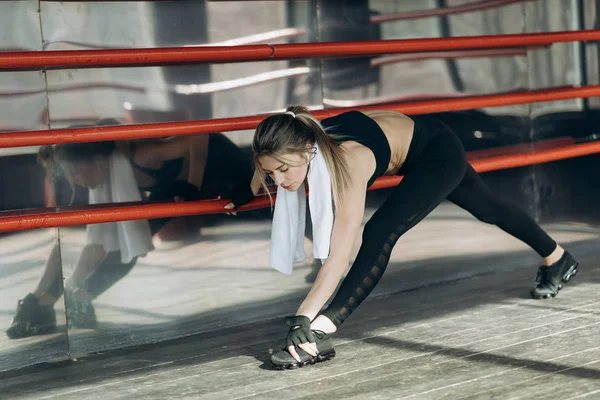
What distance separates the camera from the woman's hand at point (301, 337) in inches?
105

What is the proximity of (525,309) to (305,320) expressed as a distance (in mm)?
1026

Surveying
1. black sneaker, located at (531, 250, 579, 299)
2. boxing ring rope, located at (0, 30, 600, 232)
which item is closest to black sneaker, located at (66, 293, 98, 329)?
boxing ring rope, located at (0, 30, 600, 232)

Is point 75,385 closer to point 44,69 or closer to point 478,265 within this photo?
point 44,69

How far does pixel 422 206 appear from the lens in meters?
2.89

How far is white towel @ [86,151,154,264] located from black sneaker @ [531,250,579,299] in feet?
4.95

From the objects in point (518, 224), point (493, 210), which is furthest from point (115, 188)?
point (518, 224)

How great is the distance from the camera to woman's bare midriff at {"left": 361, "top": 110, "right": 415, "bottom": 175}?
291 cm

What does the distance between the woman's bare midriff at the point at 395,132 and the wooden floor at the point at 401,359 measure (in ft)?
1.94

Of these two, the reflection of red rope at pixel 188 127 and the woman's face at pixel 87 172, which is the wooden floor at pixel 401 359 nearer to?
the woman's face at pixel 87 172

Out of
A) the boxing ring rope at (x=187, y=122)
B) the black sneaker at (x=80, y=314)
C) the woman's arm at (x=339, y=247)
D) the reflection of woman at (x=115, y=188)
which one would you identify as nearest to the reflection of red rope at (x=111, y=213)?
the boxing ring rope at (x=187, y=122)

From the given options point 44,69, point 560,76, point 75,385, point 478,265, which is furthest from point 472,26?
point 75,385

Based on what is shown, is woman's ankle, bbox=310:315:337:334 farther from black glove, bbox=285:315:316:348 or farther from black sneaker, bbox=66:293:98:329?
black sneaker, bbox=66:293:98:329

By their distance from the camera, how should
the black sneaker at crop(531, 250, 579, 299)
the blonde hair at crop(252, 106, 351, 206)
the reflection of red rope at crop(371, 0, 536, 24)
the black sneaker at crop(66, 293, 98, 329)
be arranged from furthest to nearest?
1. the reflection of red rope at crop(371, 0, 536, 24)
2. the black sneaker at crop(531, 250, 579, 299)
3. the black sneaker at crop(66, 293, 98, 329)
4. the blonde hair at crop(252, 106, 351, 206)

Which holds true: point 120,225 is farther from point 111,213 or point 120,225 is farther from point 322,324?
point 322,324
